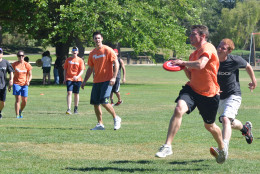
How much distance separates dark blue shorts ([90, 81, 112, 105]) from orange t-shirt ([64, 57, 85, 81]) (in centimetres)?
405


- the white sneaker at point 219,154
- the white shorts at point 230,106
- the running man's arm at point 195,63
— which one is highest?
the running man's arm at point 195,63

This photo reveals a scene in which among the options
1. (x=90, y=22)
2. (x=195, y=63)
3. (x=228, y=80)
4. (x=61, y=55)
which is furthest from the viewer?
(x=61, y=55)

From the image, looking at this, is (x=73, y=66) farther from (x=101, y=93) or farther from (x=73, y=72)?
(x=101, y=93)

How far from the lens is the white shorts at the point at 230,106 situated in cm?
799

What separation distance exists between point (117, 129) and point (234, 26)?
70.4 meters

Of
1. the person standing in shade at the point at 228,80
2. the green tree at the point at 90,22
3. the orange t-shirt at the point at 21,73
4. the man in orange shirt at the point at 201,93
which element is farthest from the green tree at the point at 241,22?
the man in orange shirt at the point at 201,93

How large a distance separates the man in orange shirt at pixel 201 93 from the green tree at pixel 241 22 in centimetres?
7274

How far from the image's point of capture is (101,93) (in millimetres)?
10953

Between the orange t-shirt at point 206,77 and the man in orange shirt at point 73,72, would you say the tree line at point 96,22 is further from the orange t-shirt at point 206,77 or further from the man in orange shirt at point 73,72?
the orange t-shirt at point 206,77

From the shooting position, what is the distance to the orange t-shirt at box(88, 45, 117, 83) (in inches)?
429

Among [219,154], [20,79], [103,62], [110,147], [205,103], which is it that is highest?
[205,103]

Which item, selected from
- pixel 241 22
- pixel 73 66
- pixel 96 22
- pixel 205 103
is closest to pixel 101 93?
pixel 205 103

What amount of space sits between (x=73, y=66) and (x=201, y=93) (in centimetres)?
832

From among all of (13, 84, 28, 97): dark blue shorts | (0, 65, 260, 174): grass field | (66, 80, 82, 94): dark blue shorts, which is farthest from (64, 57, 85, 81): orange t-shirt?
(13, 84, 28, 97): dark blue shorts
